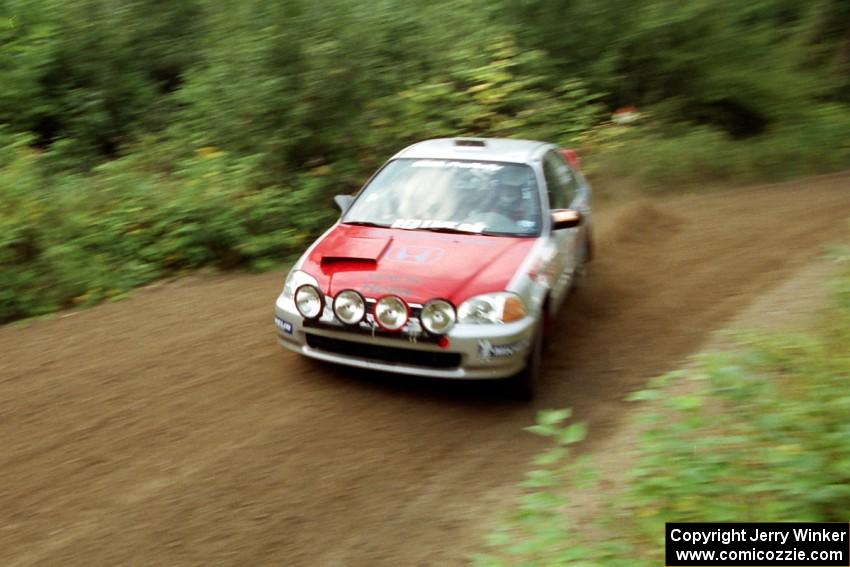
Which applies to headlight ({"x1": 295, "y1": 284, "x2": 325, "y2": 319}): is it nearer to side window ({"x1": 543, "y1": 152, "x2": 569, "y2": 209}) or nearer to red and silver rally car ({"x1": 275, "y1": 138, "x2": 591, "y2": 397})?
red and silver rally car ({"x1": 275, "y1": 138, "x2": 591, "y2": 397})

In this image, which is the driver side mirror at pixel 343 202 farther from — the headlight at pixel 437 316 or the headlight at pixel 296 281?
the headlight at pixel 437 316

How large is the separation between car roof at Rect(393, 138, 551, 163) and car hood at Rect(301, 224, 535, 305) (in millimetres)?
964

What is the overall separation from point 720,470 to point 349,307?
8.93ft

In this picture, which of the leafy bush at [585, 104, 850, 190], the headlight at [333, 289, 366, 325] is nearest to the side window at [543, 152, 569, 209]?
the headlight at [333, 289, 366, 325]

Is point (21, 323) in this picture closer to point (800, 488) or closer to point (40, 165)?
point (40, 165)

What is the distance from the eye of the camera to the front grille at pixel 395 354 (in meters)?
5.44

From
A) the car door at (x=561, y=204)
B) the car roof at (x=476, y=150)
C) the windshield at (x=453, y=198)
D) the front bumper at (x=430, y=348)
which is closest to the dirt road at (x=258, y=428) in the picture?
the front bumper at (x=430, y=348)

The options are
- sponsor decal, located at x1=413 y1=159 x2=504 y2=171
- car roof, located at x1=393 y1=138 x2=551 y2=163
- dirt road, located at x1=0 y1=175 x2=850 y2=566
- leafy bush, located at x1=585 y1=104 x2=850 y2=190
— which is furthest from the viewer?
leafy bush, located at x1=585 y1=104 x2=850 y2=190

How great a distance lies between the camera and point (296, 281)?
5852 millimetres

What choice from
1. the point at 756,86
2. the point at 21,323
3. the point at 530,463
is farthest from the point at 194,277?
the point at 756,86

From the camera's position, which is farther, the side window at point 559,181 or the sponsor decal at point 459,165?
the side window at point 559,181

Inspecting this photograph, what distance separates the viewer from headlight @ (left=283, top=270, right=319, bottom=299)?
5.73 m

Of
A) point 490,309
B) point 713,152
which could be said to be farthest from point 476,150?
point 713,152

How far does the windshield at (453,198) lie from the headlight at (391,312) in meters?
1.09
